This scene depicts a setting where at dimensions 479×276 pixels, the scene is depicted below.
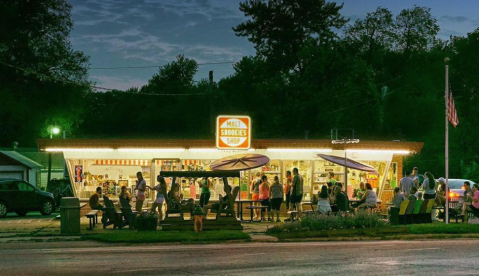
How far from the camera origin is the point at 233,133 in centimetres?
3116

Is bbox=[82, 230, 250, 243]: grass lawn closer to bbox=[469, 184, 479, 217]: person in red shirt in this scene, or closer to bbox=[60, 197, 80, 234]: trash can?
bbox=[60, 197, 80, 234]: trash can

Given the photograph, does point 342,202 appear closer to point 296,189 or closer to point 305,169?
point 296,189

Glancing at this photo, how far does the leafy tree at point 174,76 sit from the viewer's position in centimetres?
9900

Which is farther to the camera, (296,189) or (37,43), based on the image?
(37,43)

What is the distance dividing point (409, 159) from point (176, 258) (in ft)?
181

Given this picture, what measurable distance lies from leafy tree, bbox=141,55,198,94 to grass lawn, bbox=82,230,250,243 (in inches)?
2997

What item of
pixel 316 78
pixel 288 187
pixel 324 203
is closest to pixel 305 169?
pixel 288 187

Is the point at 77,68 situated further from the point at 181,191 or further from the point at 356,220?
the point at 356,220

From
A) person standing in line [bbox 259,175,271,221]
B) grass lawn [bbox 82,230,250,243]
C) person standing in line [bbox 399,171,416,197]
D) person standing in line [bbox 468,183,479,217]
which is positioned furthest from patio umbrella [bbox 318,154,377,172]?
grass lawn [bbox 82,230,250,243]

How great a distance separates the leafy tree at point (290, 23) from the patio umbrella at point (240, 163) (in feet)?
123

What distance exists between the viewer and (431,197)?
27219mm

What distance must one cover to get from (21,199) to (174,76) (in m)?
69.8

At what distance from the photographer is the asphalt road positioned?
14016 millimetres

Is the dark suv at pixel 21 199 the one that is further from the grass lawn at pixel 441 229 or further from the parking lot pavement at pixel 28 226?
the grass lawn at pixel 441 229
